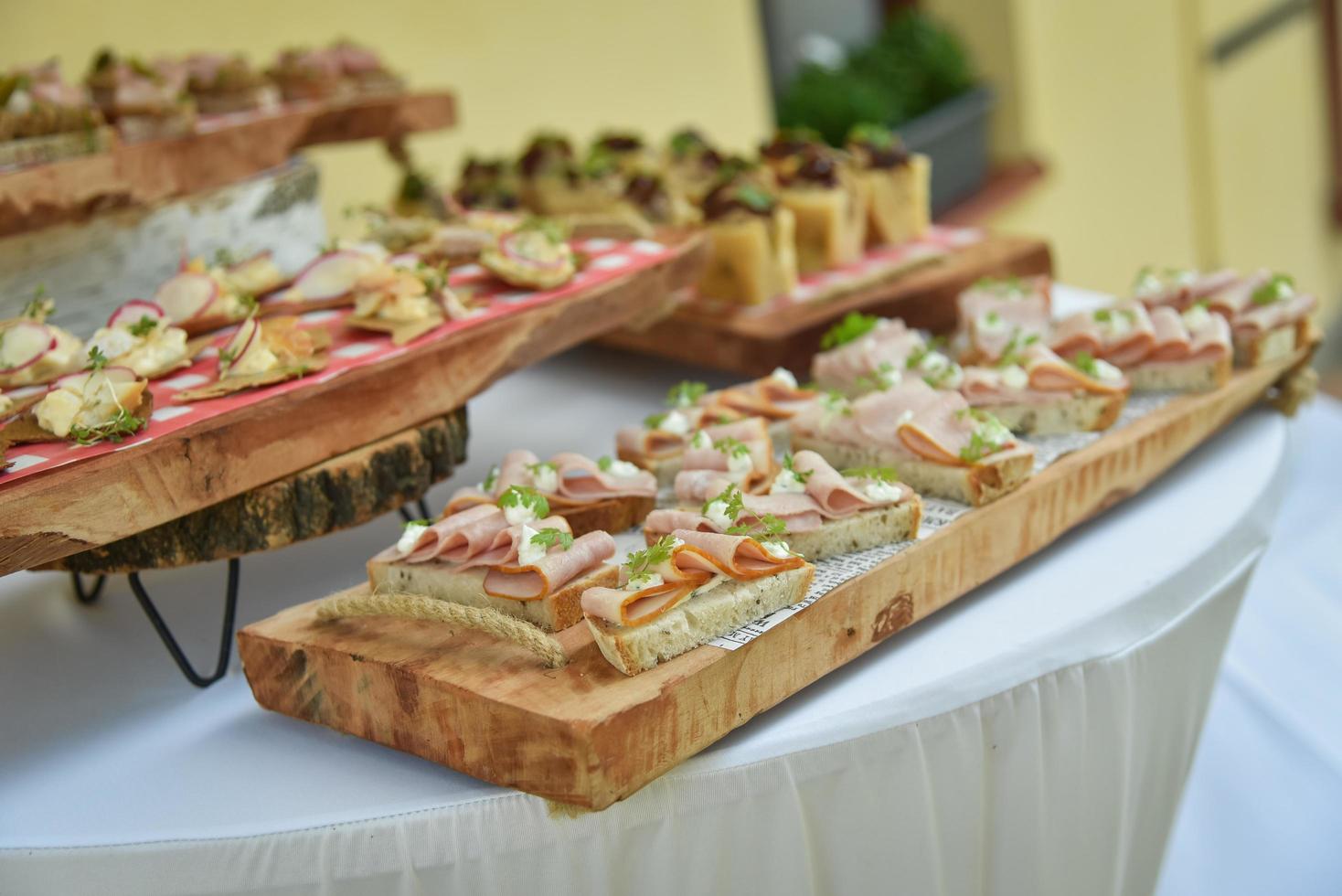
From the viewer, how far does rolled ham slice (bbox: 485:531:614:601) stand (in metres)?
1.30

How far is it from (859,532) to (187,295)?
0.94 m

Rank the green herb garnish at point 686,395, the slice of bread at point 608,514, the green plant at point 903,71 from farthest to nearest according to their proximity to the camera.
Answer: the green plant at point 903,71 → the green herb garnish at point 686,395 → the slice of bread at point 608,514

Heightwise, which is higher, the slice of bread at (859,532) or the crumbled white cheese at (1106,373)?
the crumbled white cheese at (1106,373)

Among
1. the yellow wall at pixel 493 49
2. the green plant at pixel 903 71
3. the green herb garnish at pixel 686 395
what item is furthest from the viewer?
the green plant at pixel 903 71

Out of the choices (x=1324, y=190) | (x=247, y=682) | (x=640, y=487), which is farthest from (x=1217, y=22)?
(x=247, y=682)

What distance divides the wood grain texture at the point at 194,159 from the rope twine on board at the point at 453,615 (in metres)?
0.81

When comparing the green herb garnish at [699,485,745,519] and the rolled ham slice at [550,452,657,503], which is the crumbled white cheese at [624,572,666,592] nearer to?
the green herb garnish at [699,485,745,519]

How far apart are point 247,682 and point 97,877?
265 millimetres

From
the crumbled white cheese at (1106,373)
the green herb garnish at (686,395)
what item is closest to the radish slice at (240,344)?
the green herb garnish at (686,395)

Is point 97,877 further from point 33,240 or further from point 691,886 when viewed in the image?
point 33,240

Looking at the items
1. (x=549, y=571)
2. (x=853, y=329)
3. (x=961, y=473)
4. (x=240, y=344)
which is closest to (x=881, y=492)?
(x=961, y=473)

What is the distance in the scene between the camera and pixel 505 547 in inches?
53.5

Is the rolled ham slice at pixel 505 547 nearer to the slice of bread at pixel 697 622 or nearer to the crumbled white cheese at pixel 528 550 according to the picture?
the crumbled white cheese at pixel 528 550

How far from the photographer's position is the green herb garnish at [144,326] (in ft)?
5.22
